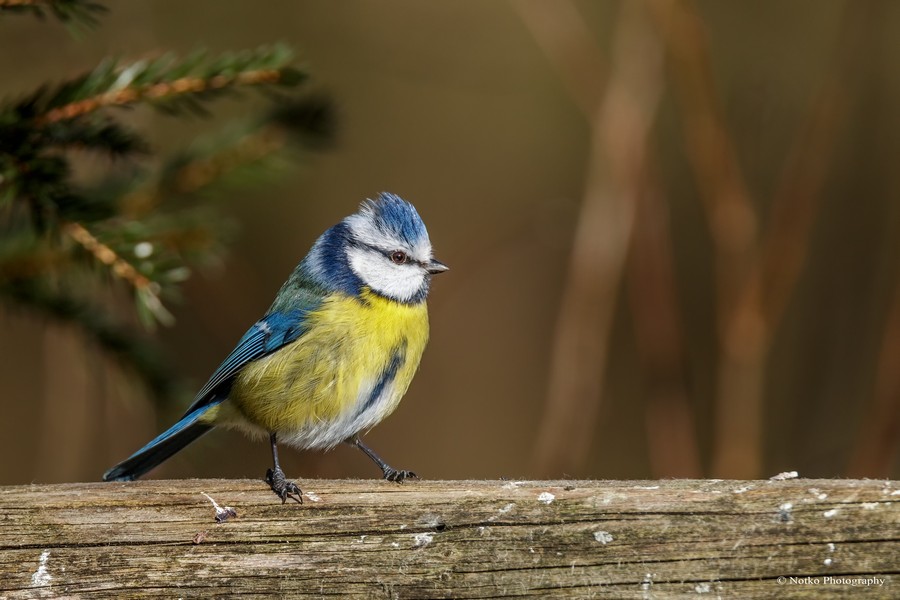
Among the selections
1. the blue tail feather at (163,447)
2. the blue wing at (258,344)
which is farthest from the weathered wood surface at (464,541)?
the blue wing at (258,344)

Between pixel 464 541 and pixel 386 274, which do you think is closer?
pixel 464 541

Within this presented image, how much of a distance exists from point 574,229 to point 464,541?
2597mm

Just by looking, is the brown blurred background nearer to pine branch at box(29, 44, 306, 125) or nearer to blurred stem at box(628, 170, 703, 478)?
blurred stem at box(628, 170, 703, 478)

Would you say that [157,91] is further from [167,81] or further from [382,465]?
[382,465]

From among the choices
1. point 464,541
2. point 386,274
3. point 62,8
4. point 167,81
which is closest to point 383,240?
point 386,274

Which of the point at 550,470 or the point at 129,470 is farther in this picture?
the point at 550,470

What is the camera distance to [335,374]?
114 inches

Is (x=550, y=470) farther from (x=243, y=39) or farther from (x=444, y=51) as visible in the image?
(x=243, y=39)

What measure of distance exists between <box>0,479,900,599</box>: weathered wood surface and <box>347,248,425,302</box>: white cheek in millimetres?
1190

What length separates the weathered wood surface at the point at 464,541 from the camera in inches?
68.2

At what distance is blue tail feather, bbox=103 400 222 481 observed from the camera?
2.82 m

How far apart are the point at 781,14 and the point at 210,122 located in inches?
110

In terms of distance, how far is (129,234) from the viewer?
219 cm

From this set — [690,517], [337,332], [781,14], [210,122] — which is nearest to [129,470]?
[337,332]
